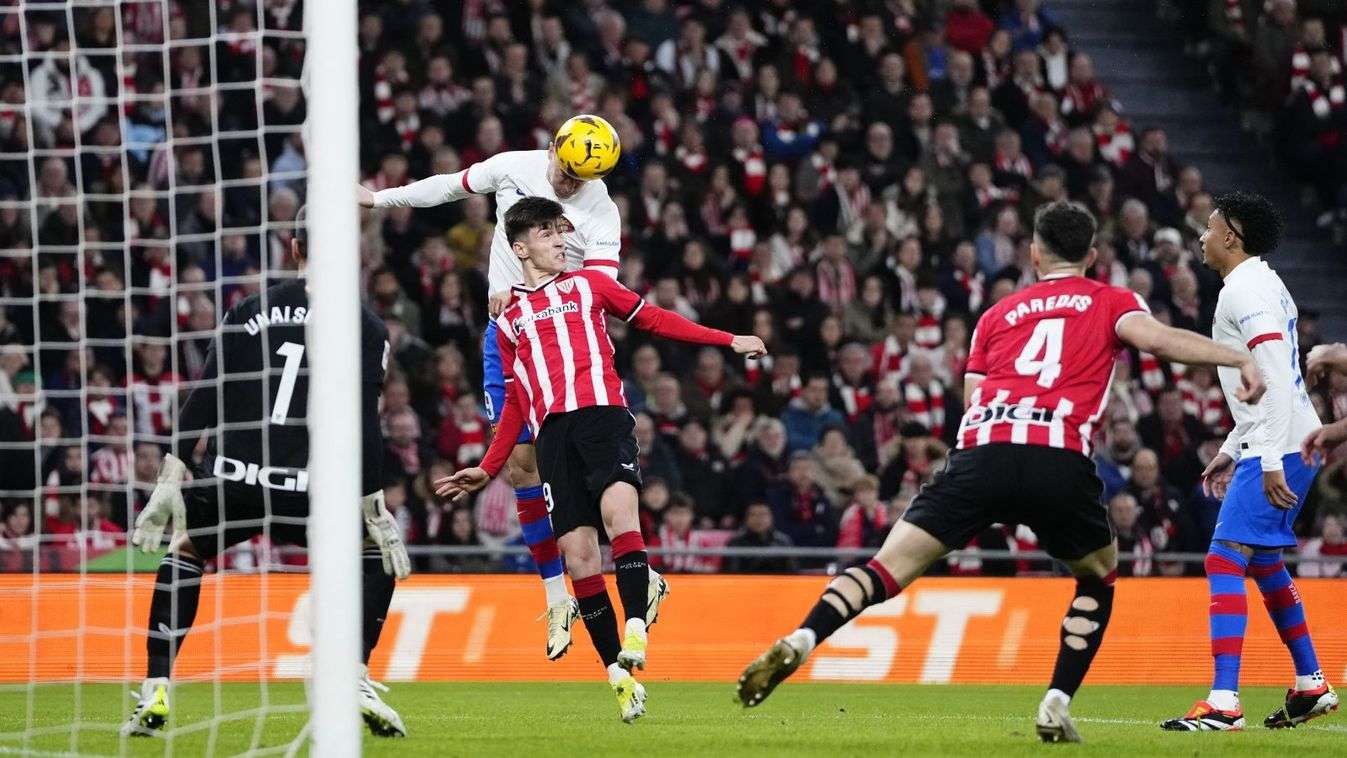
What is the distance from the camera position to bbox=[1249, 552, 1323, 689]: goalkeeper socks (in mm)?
8633

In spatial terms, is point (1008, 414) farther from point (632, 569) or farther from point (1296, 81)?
point (1296, 81)

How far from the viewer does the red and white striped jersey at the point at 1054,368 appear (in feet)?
22.1

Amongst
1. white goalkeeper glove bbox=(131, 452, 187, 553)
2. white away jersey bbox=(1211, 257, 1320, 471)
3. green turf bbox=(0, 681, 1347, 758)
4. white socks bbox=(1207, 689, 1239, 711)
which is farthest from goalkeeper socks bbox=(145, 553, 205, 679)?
white away jersey bbox=(1211, 257, 1320, 471)

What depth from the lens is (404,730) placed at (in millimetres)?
7449

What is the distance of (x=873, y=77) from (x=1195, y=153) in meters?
4.12

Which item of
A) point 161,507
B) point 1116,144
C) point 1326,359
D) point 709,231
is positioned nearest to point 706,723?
point 161,507

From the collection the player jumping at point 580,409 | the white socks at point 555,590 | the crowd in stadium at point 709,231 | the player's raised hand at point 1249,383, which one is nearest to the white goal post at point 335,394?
the player jumping at point 580,409

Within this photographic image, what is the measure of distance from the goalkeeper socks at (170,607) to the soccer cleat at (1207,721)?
4288mm

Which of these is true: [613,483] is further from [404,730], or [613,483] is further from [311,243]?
[311,243]

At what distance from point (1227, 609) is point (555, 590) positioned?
10.9 ft

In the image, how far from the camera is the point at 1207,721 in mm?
8117

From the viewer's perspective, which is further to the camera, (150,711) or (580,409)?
(580,409)

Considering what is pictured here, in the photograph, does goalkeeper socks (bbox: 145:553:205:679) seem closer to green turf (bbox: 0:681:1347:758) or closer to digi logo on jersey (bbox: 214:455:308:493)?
green turf (bbox: 0:681:1347:758)

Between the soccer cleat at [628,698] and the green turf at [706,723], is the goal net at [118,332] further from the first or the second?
the soccer cleat at [628,698]
